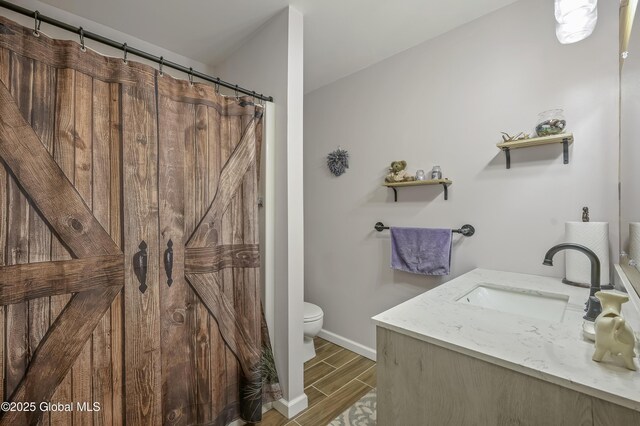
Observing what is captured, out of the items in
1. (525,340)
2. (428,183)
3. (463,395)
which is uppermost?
(428,183)

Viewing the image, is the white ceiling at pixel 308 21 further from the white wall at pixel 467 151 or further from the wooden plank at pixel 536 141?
the wooden plank at pixel 536 141

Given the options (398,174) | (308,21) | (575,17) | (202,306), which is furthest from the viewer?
(398,174)

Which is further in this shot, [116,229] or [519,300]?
[519,300]

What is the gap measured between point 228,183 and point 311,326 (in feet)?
4.24

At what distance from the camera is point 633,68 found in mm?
1008

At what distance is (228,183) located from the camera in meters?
1.56

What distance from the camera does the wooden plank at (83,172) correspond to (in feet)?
3.60

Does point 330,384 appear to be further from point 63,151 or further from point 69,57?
point 69,57

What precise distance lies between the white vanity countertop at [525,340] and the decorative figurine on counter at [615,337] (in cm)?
3

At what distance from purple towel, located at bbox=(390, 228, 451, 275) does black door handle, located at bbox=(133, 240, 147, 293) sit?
1622 mm

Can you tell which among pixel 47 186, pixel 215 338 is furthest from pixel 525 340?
pixel 47 186

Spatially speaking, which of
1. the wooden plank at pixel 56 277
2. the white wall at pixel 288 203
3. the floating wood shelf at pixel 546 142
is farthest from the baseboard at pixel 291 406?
the floating wood shelf at pixel 546 142

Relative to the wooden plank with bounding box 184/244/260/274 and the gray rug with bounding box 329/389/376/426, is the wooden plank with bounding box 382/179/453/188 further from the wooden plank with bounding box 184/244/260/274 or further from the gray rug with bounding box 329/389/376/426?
the gray rug with bounding box 329/389/376/426

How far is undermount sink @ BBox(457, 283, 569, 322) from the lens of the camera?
4.28 feet
